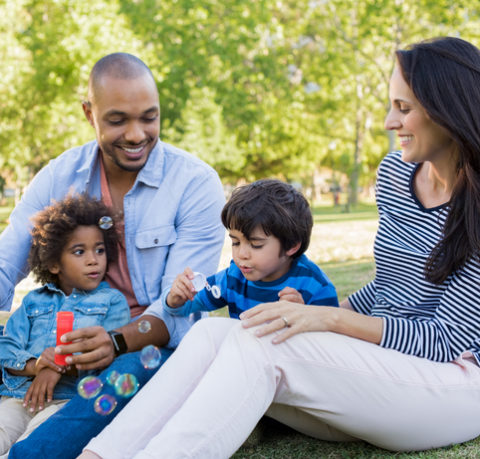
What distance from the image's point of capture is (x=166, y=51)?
17.8 metres

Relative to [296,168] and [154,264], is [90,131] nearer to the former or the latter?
[154,264]

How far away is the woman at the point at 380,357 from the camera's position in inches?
74.0

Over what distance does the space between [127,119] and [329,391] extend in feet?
6.09

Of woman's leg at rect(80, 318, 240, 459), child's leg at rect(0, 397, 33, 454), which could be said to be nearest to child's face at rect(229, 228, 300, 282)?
woman's leg at rect(80, 318, 240, 459)

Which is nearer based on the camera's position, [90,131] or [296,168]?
[90,131]

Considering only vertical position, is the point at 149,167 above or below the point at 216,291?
above

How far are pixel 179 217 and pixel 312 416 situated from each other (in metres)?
1.36

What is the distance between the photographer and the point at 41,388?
2.54 metres

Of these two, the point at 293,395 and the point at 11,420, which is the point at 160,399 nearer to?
the point at 293,395

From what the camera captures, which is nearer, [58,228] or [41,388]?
[41,388]

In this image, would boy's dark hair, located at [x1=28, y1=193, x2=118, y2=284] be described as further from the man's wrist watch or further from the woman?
the woman

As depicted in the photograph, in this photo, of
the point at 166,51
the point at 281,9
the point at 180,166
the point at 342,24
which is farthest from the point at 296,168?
the point at 180,166

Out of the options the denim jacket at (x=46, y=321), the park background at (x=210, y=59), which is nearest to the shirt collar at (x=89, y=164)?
the denim jacket at (x=46, y=321)

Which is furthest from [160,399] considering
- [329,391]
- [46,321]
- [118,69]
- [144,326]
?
[118,69]
